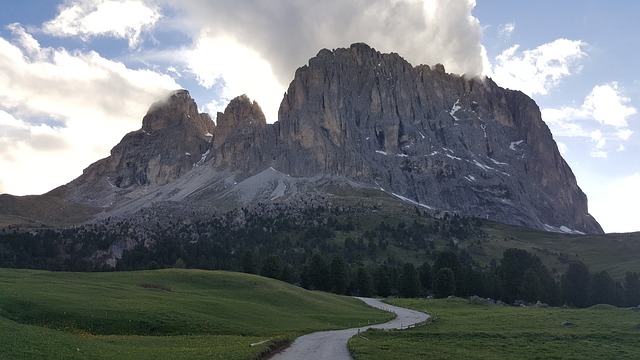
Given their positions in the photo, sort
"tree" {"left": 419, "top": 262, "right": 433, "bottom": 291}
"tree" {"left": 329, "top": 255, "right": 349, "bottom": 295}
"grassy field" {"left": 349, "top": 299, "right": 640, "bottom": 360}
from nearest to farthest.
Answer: "grassy field" {"left": 349, "top": 299, "right": 640, "bottom": 360}
"tree" {"left": 329, "top": 255, "right": 349, "bottom": 295}
"tree" {"left": 419, "top": 262, "right": 433, "bottom": 291}

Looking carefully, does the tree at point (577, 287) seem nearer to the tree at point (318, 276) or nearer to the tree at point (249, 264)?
the tree at point (318, 276)

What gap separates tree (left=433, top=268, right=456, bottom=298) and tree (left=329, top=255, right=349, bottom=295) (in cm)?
2647

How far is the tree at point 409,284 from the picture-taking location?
151 meters

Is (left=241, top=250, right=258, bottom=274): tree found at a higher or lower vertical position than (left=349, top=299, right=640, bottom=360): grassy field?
higher

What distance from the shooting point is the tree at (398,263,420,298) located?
150625 millimetres

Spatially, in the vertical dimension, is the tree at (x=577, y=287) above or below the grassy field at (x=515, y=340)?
above

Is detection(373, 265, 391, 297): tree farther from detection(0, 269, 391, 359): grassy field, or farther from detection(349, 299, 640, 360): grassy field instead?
detection(349, 299, 640, 360): grassy field

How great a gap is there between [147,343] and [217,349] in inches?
255

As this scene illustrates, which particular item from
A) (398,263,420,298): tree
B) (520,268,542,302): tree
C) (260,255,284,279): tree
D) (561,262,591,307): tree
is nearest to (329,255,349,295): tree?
(260,255,284,279): tree

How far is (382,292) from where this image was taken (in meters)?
154

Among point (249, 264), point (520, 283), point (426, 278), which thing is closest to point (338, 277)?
point (249, 264)

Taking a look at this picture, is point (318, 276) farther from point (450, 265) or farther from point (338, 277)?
point (450, 265)

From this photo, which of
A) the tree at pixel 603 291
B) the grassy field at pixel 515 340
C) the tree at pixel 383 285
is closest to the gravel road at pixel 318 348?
the grassy field at pixel 515 340

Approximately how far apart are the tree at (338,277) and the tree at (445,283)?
26473mm
